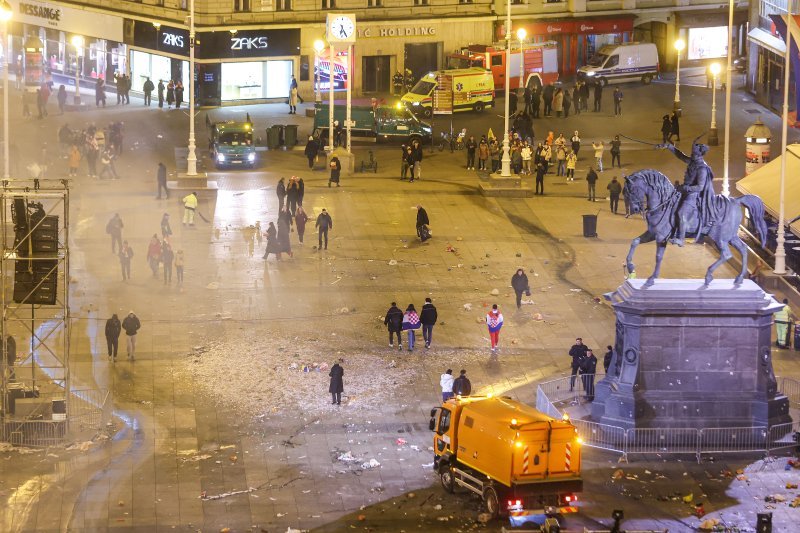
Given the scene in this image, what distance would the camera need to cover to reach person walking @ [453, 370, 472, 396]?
3806cm

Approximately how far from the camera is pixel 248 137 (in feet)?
211

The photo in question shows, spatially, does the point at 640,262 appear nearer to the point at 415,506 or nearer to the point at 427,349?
the point at 427,349

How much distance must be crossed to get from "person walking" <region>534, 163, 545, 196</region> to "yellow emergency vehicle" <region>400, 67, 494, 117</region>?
1353 centimetres

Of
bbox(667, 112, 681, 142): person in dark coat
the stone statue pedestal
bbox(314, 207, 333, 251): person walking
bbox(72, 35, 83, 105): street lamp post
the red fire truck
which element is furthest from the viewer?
bbox(72, 35, 83, 105): street lamp post

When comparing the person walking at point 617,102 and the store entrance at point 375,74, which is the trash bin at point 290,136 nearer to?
the store entrance at point 375,74

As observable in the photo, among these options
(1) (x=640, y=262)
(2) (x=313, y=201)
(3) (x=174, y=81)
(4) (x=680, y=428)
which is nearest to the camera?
(4) (x=680, y=428)

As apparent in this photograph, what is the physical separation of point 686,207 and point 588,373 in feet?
15.5

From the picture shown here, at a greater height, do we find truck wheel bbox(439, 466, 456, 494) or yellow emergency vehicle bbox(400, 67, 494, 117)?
yellow emergency vehicle bbox(400, 67, 494, 117)

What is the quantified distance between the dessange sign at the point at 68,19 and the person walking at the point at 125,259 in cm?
3133

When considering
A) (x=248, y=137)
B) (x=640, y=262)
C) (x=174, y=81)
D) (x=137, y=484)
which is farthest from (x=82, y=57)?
(x=137, y=484)

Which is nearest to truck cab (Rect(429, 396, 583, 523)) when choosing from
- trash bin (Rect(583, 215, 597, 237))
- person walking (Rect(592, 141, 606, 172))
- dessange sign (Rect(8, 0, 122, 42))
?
trash bin (Rect(583, 215, 597, 237))

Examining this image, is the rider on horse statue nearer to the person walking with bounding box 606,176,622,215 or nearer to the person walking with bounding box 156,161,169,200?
the person walking with bounding box 606,176,622,215

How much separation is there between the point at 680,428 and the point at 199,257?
19.4m

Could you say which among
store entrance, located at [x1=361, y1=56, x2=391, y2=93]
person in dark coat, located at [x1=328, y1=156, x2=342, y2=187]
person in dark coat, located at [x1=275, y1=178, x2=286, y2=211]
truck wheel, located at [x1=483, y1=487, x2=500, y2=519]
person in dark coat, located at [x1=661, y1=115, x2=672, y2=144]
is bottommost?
truck wheel, located at [x1=483, y1=487, x2=500, y2=519]
